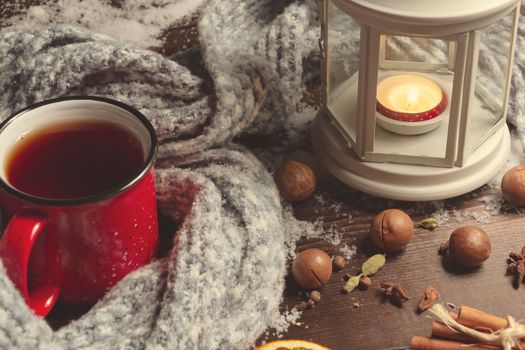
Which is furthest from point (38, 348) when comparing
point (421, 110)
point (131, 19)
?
point (131, 19)

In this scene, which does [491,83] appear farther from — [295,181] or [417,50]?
[295,181]

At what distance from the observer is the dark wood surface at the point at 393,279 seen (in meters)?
0.75

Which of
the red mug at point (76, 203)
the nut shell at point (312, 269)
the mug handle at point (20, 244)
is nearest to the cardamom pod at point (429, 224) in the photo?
the nut shell at point (312, 269)

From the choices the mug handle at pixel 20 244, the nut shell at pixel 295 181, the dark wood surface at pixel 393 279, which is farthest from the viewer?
the nut shell at pixel 295 181

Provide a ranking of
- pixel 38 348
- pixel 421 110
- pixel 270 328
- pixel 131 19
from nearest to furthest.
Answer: pixel 38 348, pixel 270 328, pixel 421 110, pixel 131 19

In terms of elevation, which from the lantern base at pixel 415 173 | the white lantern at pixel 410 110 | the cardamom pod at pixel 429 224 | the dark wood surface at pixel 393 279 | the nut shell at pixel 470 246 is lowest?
the dark wood surface at pixel 393 279

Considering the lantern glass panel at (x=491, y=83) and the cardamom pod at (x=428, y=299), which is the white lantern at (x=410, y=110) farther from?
the cardamom pod at (x=428, y=299)

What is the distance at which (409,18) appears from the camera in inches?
27.9

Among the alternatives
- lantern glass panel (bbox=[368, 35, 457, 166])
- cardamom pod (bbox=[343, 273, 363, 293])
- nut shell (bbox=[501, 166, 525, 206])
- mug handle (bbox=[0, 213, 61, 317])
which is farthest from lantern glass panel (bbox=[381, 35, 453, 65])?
mug handle (bbox=[0, 213, 61, 317])

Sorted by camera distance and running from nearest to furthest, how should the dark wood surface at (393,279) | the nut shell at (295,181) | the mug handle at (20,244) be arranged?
the mug handle at (20,244)
the dark wood surface at (393,279)
the nut shell at (295,181)

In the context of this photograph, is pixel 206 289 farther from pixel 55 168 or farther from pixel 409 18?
pixel 409 18

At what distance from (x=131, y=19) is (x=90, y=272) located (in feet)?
1.47

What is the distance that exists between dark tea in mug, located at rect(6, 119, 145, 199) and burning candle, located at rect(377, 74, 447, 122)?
0.27 meters

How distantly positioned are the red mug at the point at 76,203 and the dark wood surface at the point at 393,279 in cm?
6
